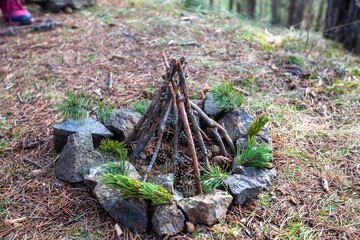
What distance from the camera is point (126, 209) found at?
6.18 ft

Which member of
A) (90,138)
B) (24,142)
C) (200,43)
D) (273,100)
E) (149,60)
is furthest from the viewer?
(200,43)

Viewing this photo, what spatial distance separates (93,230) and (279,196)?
1.52 meters

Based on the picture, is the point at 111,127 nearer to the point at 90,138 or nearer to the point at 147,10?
the point at 90,138

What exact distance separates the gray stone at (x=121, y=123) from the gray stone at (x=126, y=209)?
0.70m

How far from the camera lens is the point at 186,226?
190 cm

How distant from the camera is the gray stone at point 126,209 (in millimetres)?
1860

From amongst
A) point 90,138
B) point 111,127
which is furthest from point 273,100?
point 90,138

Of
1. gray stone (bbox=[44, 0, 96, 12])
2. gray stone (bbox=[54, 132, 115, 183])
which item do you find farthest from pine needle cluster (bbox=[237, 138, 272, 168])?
gray stone (bbox=[44, 0, 96, 12])

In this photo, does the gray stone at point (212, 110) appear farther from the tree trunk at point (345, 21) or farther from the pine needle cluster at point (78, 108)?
the tree trunk at point (345, 21)

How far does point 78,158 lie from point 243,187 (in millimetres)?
1401

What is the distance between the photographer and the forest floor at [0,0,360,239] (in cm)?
200

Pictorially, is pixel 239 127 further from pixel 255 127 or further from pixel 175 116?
pixel 175 116

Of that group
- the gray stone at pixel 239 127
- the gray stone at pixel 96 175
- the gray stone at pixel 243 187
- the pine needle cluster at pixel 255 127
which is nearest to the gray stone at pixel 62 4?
the gray stone at pixel 239 127

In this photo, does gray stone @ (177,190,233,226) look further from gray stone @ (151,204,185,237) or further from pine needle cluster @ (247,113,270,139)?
pine needle cluster @ (247,113,270,139)
